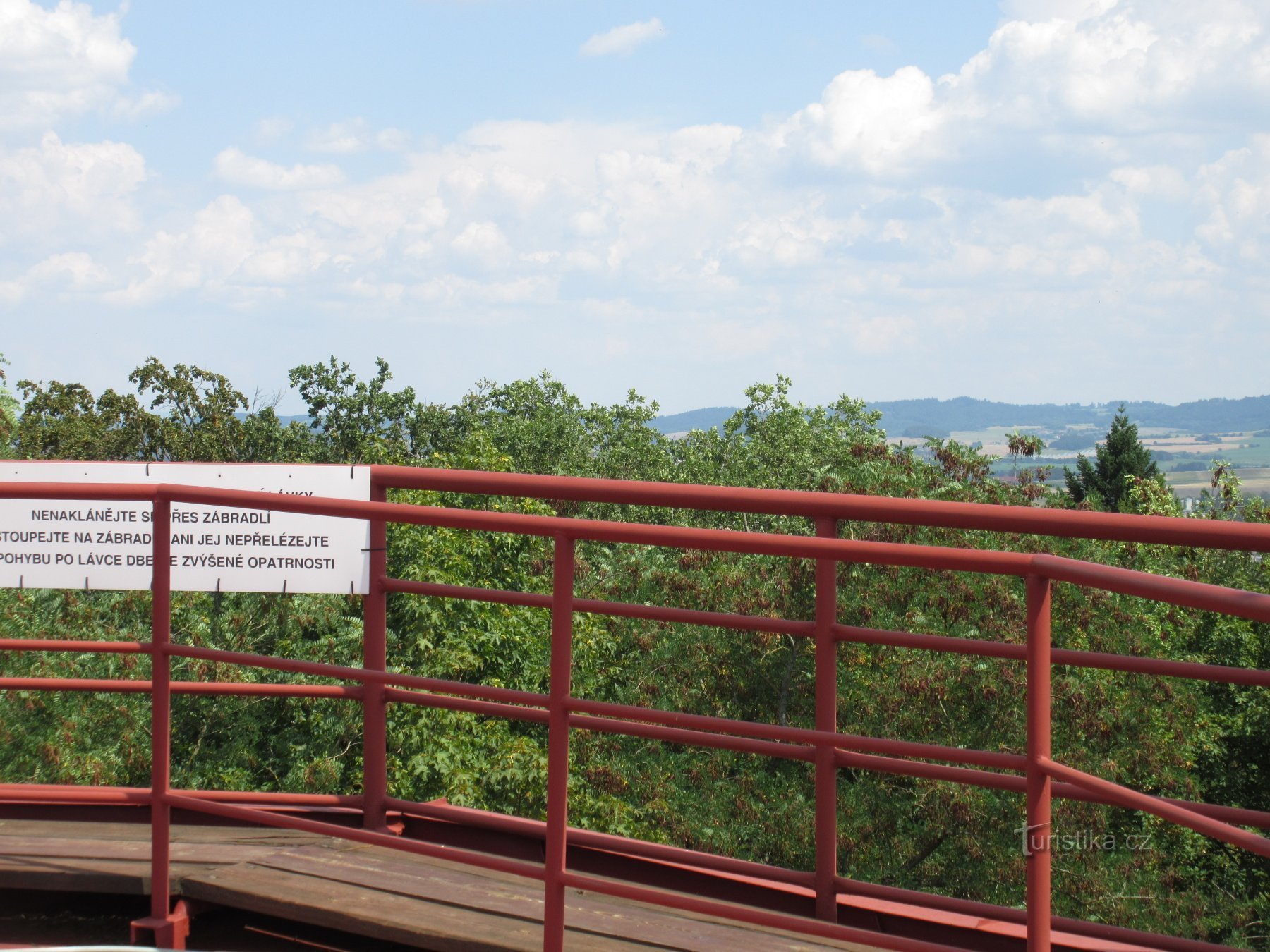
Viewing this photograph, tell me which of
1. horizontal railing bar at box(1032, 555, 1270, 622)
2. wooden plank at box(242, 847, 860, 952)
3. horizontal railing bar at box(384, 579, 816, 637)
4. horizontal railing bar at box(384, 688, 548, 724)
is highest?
horizontal railing bar at box(1032, 555, 1270, 622)

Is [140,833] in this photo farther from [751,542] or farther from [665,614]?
[751,542]

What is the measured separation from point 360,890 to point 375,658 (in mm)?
524

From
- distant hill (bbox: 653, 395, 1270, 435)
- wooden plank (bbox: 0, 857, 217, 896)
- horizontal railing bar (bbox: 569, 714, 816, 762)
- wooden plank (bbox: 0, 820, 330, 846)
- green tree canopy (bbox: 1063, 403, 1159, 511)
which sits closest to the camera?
horizontal railing bar (bbox: 569, 714, 816, 762)

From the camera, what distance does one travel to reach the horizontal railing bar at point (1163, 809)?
1479mm

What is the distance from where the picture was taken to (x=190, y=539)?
613cm

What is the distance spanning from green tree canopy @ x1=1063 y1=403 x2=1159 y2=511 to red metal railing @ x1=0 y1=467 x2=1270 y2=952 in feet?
172

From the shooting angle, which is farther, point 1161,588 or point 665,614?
point 665,614

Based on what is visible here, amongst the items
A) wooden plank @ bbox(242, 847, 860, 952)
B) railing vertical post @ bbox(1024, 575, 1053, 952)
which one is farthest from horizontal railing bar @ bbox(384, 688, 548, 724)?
railing vertical post @ bbox(1024, 575, 1053, 952)

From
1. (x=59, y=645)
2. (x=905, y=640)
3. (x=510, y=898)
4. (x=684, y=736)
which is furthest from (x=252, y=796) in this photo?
(x=905, y=640)

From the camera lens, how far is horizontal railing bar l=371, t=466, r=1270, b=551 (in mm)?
2082

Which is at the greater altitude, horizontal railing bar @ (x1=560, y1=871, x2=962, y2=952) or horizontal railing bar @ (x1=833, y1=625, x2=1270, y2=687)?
horizontal railing bar @ (x1=833, y1=625, x2=1270, y2=687)

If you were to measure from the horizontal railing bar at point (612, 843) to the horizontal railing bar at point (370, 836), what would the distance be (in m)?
0.26

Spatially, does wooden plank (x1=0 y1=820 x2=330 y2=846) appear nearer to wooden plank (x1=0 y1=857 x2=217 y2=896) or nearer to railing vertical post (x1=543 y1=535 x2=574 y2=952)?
wooden plank (x1=0 y1=857 x2=217 y2=896)

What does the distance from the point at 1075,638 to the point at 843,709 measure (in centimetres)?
297
